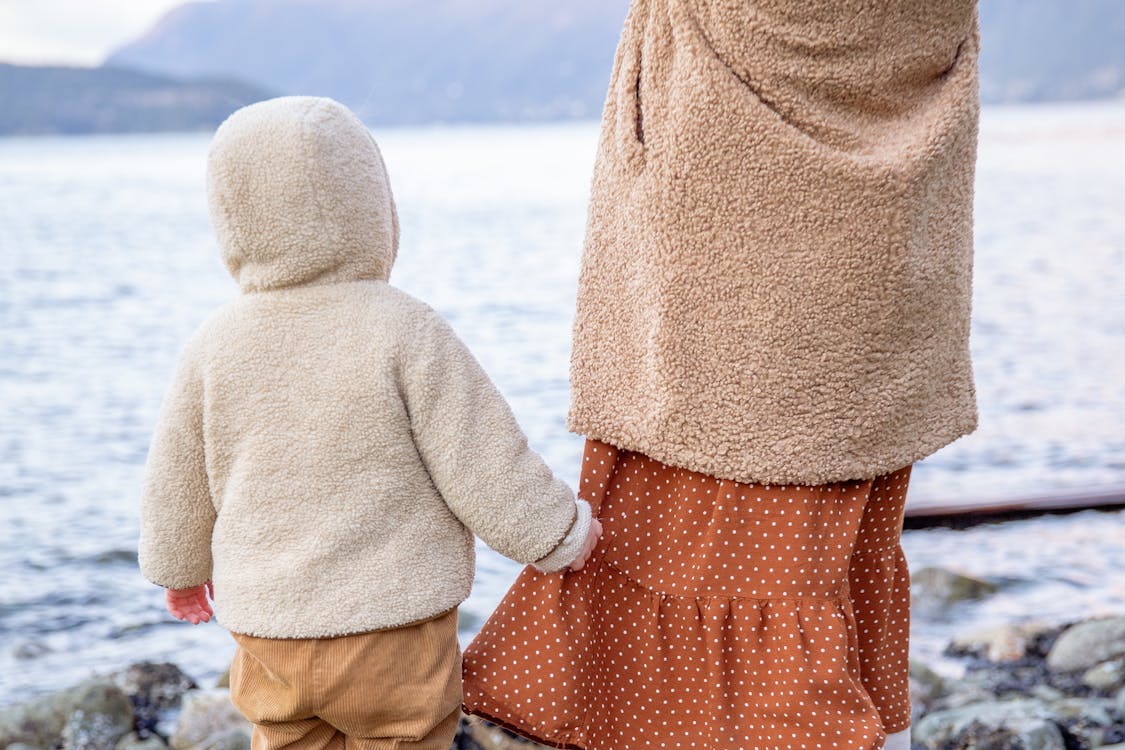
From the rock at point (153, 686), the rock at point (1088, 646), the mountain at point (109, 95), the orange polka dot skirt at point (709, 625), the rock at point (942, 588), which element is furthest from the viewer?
the mountain at point (109, 95)

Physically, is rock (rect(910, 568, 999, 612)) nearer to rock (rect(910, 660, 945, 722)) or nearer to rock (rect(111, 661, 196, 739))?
rock (rect(910, 660, 945, 722))

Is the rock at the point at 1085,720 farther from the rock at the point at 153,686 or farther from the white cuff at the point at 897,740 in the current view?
the rock at the point at 153,686

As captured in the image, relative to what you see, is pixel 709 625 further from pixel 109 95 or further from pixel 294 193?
pixel 109 95

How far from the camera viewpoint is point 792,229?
142cm

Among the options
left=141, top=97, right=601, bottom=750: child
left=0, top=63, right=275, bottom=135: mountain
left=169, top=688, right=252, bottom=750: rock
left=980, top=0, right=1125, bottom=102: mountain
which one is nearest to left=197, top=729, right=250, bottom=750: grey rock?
left=169, top=688, right=252, bottom=750: rock

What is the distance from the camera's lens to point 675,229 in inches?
56.6

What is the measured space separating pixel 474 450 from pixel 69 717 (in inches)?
85.3

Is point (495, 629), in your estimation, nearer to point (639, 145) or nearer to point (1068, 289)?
point (639, 145)

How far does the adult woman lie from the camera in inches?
54.9

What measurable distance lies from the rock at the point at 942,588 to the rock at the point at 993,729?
1152 millimetres

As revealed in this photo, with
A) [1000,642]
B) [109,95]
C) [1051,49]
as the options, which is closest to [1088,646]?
[1000,642]

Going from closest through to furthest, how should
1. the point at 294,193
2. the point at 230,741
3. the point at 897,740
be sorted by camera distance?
the point at 294,193
the point at 897,740
the point at 230,741

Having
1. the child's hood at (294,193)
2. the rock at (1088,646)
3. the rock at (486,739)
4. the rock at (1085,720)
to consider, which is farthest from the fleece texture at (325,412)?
the rock at (1088,646)

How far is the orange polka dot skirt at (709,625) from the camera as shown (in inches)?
58.3
